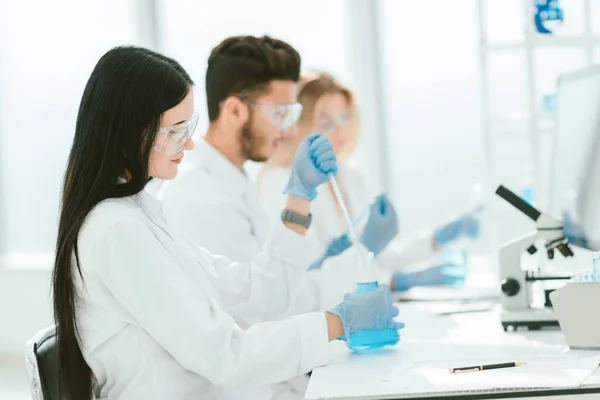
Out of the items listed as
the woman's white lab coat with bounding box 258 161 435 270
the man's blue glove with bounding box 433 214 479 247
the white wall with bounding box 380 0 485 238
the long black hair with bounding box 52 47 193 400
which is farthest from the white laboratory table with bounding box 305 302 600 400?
the white wall with bounding box 380 0 485 238

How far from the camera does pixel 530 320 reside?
170 centimetres

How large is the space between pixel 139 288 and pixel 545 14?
1.90m

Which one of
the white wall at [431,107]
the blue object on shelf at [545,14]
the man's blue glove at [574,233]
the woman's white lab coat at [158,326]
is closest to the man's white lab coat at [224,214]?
the woman's white lab coat at [158,326]

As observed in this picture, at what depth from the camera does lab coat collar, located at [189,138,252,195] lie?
2.19 m

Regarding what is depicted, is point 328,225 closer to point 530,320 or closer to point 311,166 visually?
point 311,166

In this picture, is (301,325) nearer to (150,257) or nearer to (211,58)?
(150,257)

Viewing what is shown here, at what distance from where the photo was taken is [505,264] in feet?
5.84

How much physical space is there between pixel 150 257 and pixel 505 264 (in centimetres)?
80

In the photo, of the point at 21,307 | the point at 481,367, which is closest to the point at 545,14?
the point at 481,367

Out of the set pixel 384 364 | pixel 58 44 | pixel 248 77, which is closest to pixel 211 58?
pixel 248 77

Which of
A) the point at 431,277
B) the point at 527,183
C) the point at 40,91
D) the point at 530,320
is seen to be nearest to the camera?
the point at 530,320

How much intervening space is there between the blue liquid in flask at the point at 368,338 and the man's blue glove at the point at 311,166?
1.08ft

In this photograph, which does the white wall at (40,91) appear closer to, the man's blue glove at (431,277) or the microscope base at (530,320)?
the man's blue glove at (431,277)

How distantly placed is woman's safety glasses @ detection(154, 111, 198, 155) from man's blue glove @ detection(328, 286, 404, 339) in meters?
0.42
